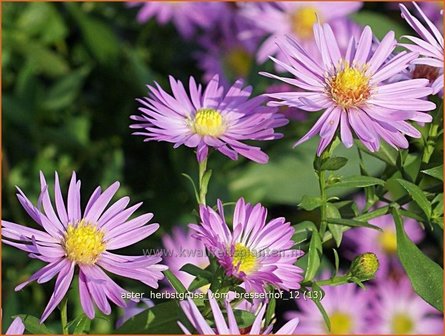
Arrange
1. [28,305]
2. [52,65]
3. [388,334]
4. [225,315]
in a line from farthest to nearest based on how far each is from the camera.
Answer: [52,65] → [388,334] → [28,305] → [225,315]

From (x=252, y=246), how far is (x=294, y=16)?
1.16m

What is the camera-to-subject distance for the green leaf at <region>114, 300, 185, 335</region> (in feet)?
2.57

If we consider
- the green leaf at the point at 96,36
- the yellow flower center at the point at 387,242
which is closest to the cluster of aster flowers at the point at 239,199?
Result: the green leaf at the point at 96,36

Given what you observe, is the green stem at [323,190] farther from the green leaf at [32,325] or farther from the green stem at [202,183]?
the green leaf at [32,325]

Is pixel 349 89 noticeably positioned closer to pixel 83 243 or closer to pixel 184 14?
pixel 83 243

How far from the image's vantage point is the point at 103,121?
5.50 ft

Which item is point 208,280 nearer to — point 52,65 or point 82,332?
point 82,332

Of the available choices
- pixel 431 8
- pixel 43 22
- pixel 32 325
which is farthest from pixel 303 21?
pixel 32 325

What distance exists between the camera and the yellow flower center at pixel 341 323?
162 cm

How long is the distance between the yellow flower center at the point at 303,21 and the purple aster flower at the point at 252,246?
1110 mm

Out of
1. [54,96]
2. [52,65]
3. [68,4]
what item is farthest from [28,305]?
[68,4]

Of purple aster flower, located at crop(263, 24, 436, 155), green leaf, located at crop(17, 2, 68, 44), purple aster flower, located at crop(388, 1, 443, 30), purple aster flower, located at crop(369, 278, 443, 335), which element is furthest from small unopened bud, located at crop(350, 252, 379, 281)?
purple aster flower, located at crop(388, 1, 443, 30)

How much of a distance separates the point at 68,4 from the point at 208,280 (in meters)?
1.09

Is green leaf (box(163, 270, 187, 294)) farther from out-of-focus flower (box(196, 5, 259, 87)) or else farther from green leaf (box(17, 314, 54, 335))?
out-of-focus flower (box(196, 5, 259, 87))
